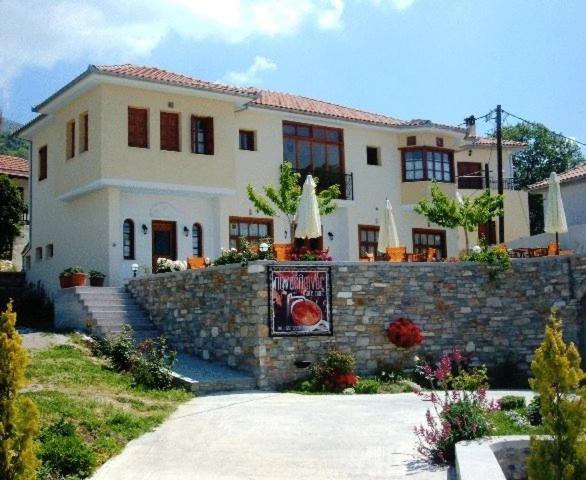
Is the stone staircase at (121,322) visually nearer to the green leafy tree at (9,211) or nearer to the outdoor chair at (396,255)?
the outdoor chair at (396,255)

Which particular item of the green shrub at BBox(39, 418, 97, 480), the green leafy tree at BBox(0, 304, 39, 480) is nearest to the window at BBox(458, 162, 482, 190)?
the green shrub at BBox(39, 418, 97, 480)

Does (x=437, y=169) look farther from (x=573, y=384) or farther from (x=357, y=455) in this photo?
(x=573, y=384)

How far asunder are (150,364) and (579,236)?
15854 millimetres

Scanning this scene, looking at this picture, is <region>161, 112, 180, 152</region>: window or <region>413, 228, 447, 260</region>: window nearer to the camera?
<region>161, 112, 180, 152</region>: window

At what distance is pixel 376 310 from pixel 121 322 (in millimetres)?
6221

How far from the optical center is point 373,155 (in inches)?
1089

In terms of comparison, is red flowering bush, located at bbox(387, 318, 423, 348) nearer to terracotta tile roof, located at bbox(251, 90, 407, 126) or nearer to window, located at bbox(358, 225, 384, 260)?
window, located at bbox(358, 225, 384, 260)

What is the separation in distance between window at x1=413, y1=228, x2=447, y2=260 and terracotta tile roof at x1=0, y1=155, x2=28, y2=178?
1707cm

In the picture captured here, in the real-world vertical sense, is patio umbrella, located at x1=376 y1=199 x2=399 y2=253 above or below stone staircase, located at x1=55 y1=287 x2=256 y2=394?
above

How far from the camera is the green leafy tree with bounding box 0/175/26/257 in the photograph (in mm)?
25078

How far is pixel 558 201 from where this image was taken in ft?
68.0

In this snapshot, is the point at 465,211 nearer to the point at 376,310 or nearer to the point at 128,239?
the point at 376,310

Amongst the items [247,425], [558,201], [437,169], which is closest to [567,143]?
[437,169]

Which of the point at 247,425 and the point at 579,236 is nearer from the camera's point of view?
the point at 247,425
